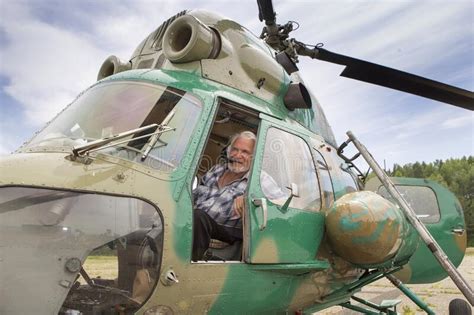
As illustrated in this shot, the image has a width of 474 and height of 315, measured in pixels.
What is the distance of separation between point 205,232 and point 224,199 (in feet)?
1.46

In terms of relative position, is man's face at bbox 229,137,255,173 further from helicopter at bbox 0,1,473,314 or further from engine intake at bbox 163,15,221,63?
engine intake at bbox 163,15,221,63

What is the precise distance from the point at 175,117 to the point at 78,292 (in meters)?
1.41

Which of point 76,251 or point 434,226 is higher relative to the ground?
point 434,226

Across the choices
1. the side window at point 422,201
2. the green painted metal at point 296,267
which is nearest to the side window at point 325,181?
the green painted metal at point 296,267

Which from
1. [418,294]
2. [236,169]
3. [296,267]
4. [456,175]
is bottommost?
[418,294]

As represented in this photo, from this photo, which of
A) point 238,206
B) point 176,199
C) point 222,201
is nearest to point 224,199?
point 222,201

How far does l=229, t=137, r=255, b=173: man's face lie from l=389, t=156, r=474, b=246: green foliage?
37.0m

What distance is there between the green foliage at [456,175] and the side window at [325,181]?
1421 inches

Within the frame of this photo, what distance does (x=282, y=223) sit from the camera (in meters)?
3.42

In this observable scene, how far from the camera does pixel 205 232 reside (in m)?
3.13

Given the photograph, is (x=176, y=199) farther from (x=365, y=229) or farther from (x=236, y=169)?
(x=365, y=229)

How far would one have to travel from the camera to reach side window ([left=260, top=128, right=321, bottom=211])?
3.51 meters

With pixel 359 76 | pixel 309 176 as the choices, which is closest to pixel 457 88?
pixel 359 76

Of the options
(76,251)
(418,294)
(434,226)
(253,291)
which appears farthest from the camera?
(418,294)
